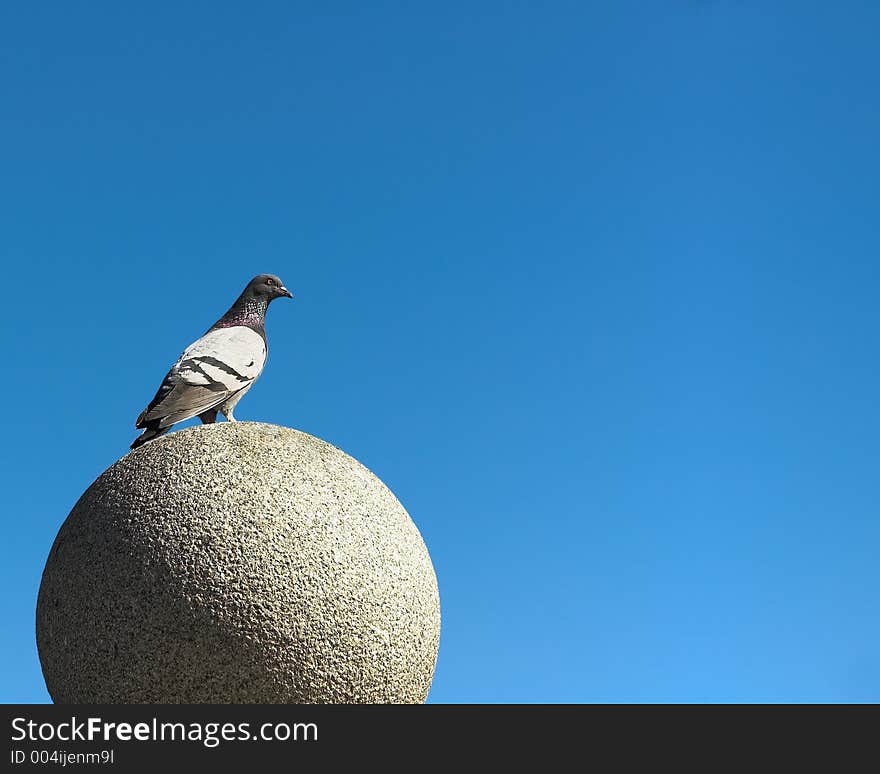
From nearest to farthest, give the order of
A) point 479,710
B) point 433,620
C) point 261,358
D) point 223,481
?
point 479,710 < point 223,481 < point 433,620 < point 261,358

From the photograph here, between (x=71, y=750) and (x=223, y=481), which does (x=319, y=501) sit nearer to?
(x=223, y=481)

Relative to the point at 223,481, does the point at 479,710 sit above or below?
below

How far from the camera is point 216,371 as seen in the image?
30.4ft

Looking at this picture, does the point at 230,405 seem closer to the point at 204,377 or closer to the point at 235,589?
the point at 204,377

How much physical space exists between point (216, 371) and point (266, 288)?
1450 millimetres

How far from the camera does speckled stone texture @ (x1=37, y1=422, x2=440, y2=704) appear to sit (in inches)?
281

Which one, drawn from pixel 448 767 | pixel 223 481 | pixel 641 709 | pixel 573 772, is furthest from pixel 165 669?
pixel 641 709

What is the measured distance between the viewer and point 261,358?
986 cm

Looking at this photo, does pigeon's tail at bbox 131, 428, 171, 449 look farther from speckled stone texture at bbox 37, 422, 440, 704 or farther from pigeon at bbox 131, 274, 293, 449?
speckled stone texture at bbox 37, 422, 440, 704

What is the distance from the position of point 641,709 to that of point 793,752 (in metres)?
1.06

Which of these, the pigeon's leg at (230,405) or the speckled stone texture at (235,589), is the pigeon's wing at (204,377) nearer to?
the pigeon's leg at (230,405)

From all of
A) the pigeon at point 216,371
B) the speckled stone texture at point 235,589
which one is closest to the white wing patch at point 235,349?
the pigeon at point 216,371

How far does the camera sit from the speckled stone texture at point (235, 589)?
23.4 feet

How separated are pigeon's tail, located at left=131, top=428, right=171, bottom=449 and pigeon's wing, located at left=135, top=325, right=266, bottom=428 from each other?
45 millimetres
